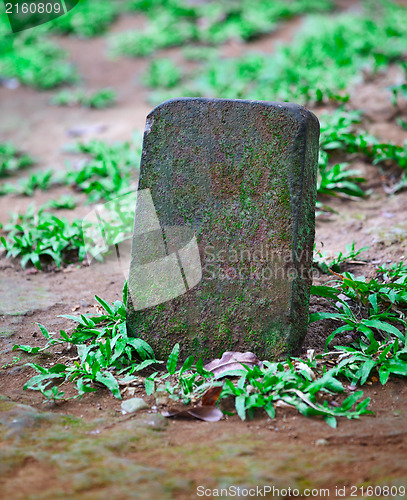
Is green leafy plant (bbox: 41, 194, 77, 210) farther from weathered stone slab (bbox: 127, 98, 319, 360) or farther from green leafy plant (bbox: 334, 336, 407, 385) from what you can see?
green leafy plant (bbox: 334, 336, 407, 385)

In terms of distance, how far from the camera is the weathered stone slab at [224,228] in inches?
84.0

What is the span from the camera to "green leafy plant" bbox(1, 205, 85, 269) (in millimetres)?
3461

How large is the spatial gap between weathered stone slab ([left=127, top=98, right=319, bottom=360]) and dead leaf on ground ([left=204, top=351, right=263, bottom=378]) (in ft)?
0.15

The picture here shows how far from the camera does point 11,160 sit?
5.21 meters

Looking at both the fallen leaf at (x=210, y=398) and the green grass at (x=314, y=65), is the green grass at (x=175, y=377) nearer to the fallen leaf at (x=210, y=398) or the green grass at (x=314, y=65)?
the fallen leaf at (x=210, y=398)

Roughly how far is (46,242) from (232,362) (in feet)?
6.16

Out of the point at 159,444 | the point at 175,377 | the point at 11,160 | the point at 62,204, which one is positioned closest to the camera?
the point at 159,444

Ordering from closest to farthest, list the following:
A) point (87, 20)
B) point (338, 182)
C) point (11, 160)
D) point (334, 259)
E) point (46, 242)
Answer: point (334, 259) → point (46, 242) → point (338, 182) → point (11, 160) → point (87, 20)

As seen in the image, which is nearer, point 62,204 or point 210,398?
point 210,398

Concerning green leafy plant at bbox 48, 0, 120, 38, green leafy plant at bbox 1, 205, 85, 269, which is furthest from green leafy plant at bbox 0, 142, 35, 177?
green leafy plant at bbox 48, 0, 120, 38

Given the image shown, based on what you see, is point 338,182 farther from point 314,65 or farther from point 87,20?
point 87,20

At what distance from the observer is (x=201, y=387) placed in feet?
6.81

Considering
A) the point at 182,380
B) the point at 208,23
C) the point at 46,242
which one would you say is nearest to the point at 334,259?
the point at 182,380

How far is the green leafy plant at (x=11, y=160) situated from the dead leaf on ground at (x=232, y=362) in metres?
3.66
